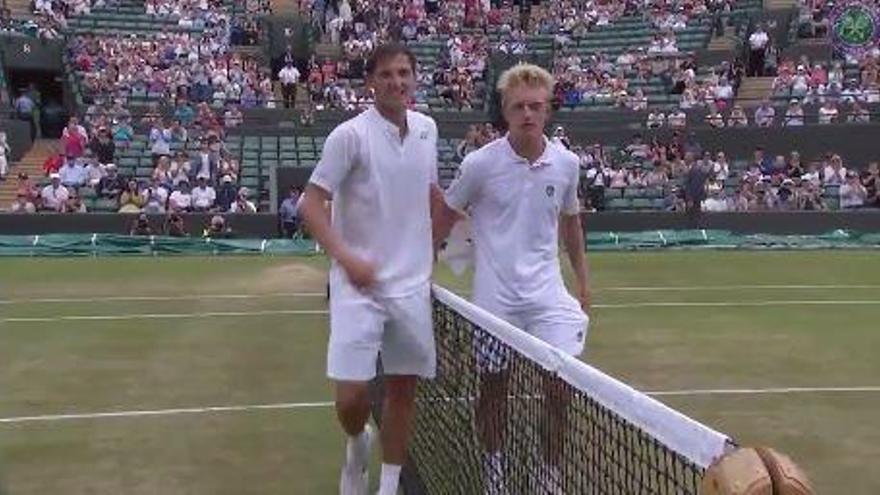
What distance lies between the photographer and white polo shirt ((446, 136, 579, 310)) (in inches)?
245

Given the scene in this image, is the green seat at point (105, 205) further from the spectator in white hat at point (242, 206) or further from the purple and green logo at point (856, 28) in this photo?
the purple and green logo at point (856, 28)

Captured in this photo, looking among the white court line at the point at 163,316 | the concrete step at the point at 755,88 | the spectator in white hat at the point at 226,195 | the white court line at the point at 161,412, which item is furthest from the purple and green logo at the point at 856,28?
the white court line at the point at 161,412

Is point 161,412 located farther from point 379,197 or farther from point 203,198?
point 203,198

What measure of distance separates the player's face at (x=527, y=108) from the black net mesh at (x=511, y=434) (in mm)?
980

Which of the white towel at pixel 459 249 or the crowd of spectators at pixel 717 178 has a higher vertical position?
the white towel at pixel 459 249

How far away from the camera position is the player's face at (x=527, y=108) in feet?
19.9

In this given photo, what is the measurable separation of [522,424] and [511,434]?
0.16m

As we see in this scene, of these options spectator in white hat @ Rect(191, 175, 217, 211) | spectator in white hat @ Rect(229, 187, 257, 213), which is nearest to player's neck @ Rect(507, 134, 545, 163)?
spectator in white hat @ Rect(229, 187, 257, 213)

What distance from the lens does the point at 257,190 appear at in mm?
27797

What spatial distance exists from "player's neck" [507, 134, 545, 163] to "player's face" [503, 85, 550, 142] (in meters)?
0.05

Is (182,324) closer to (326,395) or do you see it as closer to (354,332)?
(326,395)

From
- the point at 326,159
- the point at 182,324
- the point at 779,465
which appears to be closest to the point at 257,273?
the point at 182,324

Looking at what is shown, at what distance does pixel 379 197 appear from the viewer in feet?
18.6

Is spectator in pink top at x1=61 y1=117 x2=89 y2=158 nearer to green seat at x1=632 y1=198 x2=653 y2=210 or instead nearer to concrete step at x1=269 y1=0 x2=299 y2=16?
concrete step at x1=269 y1=0 x2=299 y2=16
